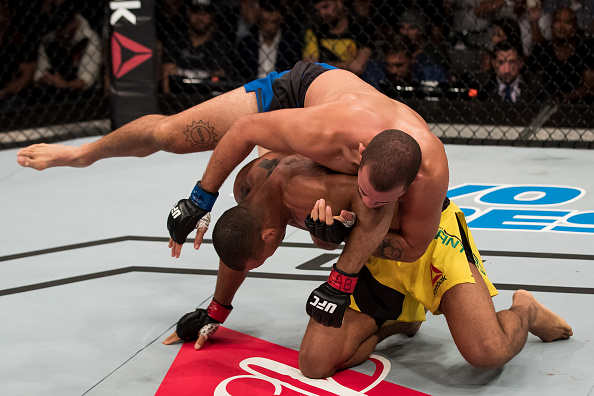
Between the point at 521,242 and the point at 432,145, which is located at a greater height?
the point at 432,145

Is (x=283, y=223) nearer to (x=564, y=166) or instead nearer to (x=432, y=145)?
(x=432, y=145)

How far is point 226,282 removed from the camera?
7.27ft

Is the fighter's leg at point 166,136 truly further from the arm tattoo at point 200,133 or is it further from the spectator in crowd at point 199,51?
the spectator in crowd at point 199,51

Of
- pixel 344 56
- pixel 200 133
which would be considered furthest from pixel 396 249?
pixel 344 56

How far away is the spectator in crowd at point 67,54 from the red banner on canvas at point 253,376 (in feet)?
13.5

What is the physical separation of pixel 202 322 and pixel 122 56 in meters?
3.58

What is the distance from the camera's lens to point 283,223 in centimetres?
206

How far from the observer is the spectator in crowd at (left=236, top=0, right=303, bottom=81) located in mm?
5707

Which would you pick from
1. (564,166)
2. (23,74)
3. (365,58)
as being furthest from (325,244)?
(23,74)

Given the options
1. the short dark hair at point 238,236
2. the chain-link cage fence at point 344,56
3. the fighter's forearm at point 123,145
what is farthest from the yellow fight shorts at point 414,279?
the chain-link cage fence at point 344,56

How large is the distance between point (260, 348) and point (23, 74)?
4191mm

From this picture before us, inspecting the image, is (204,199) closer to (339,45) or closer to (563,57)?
(339,45)

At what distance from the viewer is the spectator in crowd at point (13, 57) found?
5570mm

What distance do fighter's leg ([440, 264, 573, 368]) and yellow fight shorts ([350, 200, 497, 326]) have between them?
4 cm
